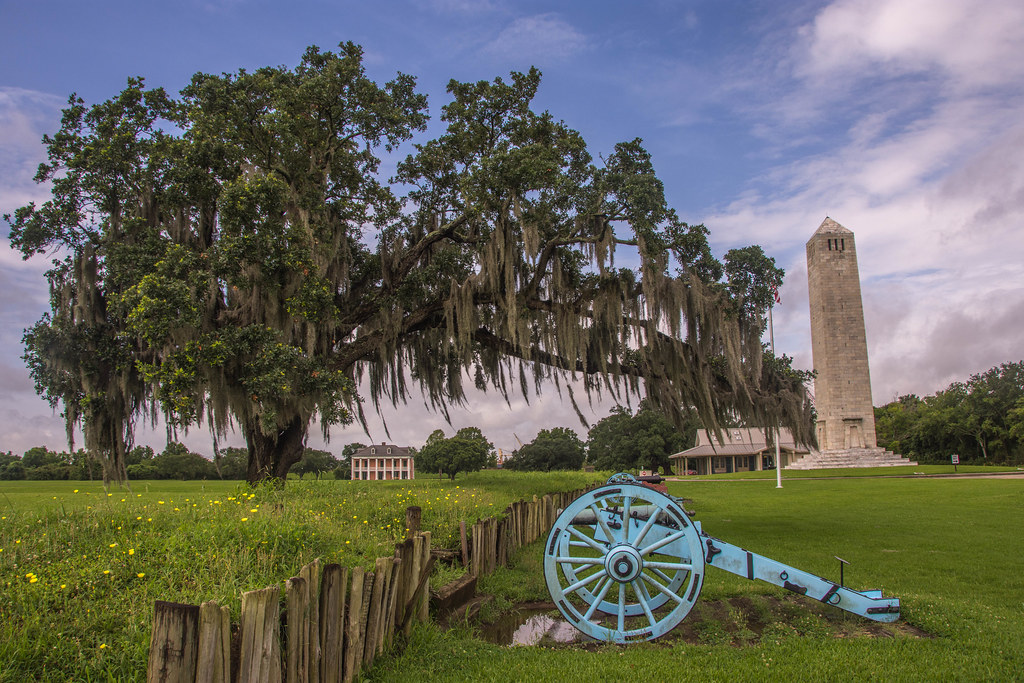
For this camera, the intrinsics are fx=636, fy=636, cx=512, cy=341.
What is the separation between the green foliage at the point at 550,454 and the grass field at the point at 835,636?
3002 cm

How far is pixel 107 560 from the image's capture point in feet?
13.1

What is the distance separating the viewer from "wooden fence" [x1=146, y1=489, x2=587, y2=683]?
267cm

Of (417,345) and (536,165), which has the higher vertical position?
(536,165)

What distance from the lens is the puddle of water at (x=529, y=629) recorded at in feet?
17.7

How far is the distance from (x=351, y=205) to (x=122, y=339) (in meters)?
4.92

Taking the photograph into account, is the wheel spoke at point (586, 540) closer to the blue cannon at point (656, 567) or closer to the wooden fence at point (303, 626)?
the blue cannon at point (656, 567)

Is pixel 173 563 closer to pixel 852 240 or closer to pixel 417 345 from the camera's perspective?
pixel 417 345

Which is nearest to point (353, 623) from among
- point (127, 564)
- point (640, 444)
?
point (127, 564)

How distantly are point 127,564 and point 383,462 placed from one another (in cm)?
7193

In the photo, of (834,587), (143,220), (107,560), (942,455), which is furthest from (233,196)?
(942,455)

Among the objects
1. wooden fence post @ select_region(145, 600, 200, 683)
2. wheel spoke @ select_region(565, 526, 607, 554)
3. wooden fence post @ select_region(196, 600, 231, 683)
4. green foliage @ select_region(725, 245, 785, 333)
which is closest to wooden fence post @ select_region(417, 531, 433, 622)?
wheel spoke @ select_region(565, 526, 607, 554)

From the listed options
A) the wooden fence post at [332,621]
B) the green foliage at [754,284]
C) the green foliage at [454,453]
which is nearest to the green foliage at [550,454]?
the green foliage at [454,453]

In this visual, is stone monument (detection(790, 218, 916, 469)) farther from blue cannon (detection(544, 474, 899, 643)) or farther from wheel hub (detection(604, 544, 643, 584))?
wheel hub (detection(604, 544, 643, 584))

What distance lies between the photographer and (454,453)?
3147cm
